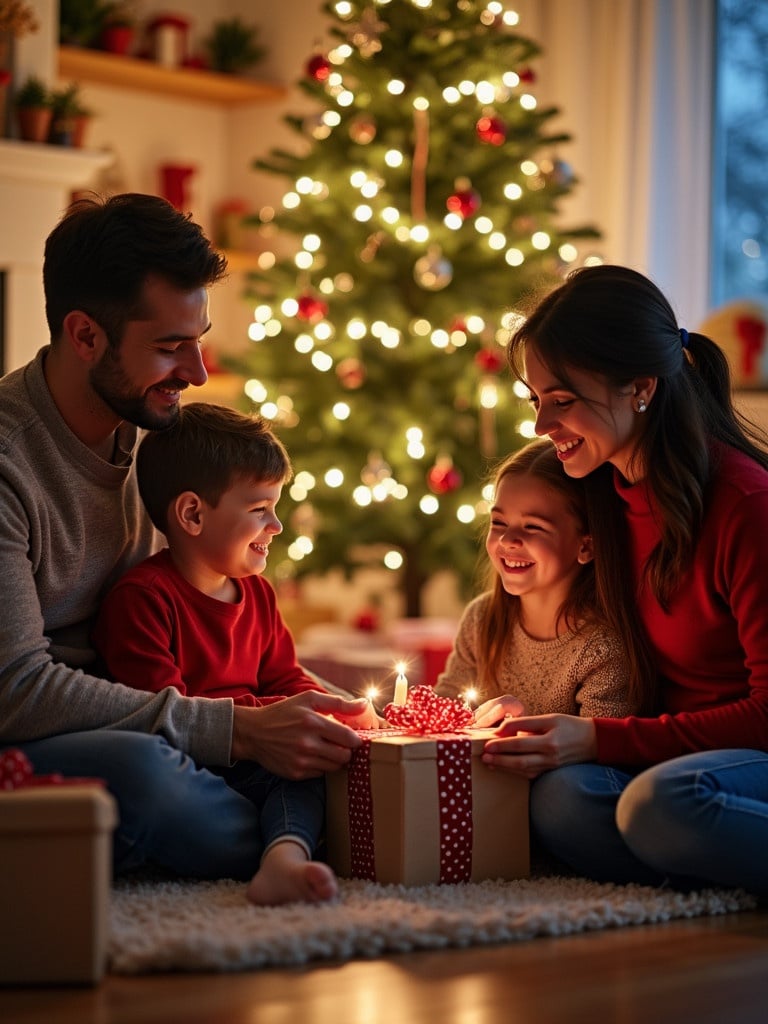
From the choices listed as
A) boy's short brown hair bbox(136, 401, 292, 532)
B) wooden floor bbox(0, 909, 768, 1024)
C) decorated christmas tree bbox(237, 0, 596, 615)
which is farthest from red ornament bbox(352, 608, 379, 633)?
wooden floor bbox(0, 909, 768, 1024)

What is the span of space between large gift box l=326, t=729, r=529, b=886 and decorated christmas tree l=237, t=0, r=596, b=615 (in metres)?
2.18

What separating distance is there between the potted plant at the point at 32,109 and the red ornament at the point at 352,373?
1.23 m

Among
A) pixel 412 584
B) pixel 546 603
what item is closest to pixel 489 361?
pixel 412 584

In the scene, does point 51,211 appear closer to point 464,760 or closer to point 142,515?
point 142,515

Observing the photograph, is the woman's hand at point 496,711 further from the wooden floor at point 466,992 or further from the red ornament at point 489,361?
the red ornament at point 489,361

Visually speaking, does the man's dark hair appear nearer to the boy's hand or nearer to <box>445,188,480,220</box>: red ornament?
the boy's hand

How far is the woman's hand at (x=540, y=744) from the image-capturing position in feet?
6.66

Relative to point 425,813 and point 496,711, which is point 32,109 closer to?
point 496,711

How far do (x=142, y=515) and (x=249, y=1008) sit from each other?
101cm

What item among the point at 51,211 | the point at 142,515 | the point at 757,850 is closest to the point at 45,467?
the point at 142,515

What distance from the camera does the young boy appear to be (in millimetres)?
2113

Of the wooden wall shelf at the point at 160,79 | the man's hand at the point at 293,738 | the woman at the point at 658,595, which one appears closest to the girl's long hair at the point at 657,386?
the woman at the point at 658,595

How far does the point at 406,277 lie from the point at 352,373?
368 mm

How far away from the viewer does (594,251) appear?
5.03 metres
